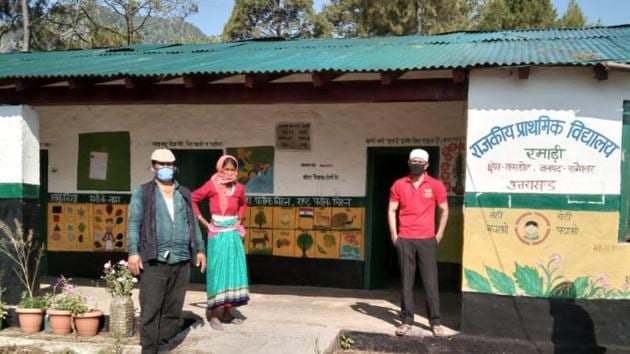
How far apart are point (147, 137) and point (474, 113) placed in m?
4.91

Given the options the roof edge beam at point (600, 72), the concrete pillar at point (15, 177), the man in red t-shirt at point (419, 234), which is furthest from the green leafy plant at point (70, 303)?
the roof edge beam at point (600, 72)

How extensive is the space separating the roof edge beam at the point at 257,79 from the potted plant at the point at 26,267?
2.76m

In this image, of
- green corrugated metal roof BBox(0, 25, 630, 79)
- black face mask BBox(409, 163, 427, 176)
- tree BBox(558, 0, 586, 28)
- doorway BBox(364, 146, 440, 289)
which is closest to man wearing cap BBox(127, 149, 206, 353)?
green corrugated metal roof BBox(0, 25, 630, 79)

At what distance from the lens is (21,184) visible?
659cm

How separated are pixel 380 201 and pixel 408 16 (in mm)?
14756

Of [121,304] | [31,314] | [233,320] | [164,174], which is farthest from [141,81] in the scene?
[233,320]

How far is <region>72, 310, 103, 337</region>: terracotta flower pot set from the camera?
5855 millimetres

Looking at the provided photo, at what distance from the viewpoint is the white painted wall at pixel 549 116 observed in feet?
17.7

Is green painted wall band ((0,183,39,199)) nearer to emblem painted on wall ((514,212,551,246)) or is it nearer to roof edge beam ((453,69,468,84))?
roof edge beam ((453,69,468,84))

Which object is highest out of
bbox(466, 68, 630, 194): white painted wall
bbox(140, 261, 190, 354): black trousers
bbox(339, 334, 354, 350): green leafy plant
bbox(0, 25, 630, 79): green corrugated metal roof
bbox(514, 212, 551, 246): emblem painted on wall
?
bbox(0, 25, 630, 79): green corrugated metal roof

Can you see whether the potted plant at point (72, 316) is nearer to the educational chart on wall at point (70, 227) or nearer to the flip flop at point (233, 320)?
the flip flop at point (233, 320)

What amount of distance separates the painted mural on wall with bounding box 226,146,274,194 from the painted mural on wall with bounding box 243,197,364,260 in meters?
0.17

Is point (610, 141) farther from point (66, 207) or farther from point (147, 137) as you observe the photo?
point (66, 207)

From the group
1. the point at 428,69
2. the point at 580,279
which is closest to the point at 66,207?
the point at 428,69
